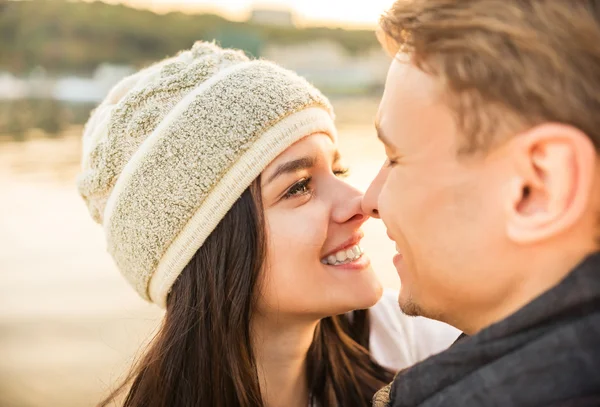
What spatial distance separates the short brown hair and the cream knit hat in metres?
0.76

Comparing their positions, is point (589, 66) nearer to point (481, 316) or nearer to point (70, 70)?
point (481, 316)

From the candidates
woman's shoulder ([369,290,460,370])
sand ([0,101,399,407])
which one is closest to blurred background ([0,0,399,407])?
sand ([0,101,399,407])

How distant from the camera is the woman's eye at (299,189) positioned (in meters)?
2.13

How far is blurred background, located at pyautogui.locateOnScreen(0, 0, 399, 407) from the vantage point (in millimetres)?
3850

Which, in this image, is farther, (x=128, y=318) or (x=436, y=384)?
(x=128, y=318)

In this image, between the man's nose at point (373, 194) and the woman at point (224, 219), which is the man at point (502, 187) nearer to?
the man's nose at point (373, 194)

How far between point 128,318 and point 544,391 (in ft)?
11.2

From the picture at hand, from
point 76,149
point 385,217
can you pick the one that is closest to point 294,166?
point 385,217

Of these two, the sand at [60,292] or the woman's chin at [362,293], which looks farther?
the sand at [60,292]

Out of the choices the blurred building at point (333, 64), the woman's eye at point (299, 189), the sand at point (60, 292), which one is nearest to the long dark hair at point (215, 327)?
the woman's eye at point (299, 189)

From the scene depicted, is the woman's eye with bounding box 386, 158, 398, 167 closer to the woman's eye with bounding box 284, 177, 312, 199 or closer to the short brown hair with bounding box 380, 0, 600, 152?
the short brown hair with bounding box 380, 0, 600, 152

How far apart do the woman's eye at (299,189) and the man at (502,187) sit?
0.65 m

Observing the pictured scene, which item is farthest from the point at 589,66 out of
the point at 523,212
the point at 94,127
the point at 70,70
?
the point at 70,70

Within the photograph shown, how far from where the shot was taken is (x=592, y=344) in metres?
1.13
